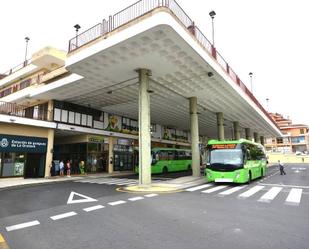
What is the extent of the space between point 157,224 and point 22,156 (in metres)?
19.2

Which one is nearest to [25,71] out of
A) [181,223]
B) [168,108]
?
[168,108]

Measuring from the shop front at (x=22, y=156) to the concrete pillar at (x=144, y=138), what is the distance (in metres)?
12.0

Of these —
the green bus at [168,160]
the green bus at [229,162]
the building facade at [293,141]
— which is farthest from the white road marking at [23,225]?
the building facade at [293,141]

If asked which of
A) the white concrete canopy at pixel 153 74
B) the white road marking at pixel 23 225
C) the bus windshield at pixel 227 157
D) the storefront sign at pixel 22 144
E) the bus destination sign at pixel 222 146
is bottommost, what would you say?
the white road marking at pixel 23 225

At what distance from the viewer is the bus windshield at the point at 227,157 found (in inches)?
626

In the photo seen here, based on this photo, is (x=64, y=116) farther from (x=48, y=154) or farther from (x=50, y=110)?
(x=48, y=154)

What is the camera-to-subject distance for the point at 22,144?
70.3 feet

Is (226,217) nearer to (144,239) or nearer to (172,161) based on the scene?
(144,239)

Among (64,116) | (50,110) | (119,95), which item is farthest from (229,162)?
(50,110)

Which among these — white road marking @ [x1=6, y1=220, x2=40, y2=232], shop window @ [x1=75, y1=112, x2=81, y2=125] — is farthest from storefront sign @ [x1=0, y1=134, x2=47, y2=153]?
white road marking @ [x1=6, y1=220, x2=40, y2=232]

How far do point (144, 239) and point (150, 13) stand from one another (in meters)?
10.2

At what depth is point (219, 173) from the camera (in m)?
16.0

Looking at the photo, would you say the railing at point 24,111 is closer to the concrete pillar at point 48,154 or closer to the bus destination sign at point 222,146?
the concrete pillar at point 48,154

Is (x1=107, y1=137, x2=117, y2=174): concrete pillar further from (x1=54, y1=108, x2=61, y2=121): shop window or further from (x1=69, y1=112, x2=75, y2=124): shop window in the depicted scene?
(x1=54, y1=108, x2=61, y2=121): shop window
